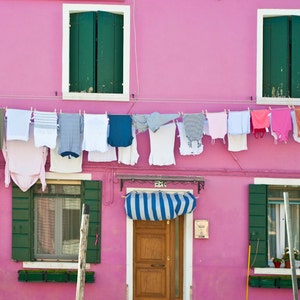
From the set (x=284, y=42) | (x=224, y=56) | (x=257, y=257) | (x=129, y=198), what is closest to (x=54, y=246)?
(x=129, y=198)

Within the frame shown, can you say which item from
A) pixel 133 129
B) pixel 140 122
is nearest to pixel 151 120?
pixel 140 122

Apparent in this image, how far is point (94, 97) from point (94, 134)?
0.90 m

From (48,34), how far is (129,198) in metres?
3.87

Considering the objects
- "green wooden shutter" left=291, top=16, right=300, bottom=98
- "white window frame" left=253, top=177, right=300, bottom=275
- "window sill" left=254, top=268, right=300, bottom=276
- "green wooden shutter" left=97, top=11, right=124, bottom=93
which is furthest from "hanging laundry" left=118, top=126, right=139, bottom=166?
"green wooden shutter" left=291, top=16, right=300, bottom=98

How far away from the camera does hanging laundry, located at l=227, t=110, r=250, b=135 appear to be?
11109 mm

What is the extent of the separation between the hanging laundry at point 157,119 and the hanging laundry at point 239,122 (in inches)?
44.3

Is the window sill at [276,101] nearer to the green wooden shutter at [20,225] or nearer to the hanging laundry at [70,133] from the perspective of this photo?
the hanging laundry at [70,133]

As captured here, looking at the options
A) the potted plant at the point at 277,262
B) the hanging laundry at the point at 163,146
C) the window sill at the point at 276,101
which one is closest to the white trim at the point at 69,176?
the hanging laundry at the point at 163,146

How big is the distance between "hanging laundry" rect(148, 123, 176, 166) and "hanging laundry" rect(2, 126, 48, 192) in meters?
2.25

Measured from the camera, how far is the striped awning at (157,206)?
11.1m

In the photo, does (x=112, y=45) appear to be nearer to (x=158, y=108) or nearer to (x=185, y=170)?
(x=158, y=108)

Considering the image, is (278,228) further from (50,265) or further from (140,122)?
(50,265)

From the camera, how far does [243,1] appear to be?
1159 cm

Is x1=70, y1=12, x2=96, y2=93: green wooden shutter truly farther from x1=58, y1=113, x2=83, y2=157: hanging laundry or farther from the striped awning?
the striped awning
